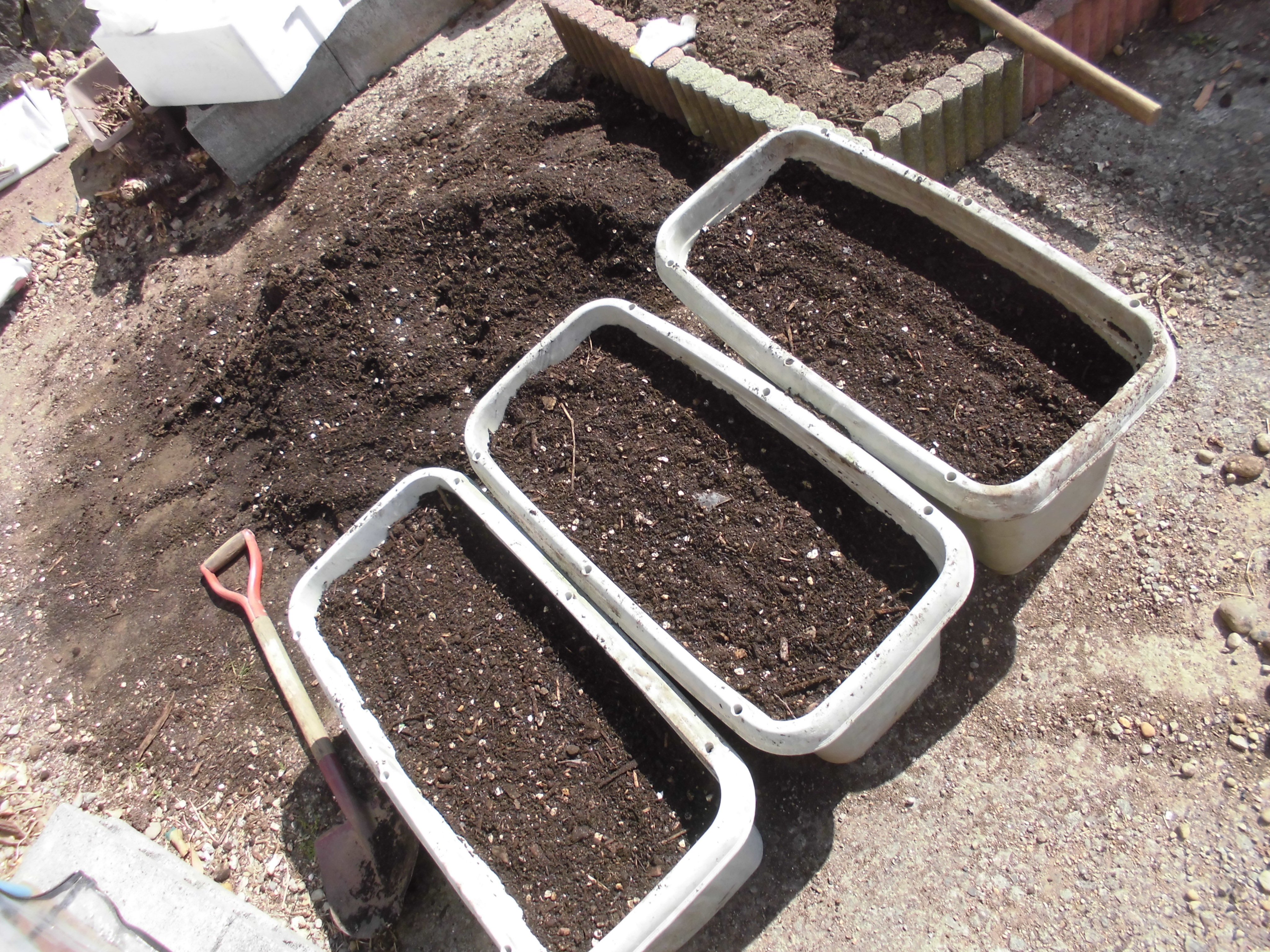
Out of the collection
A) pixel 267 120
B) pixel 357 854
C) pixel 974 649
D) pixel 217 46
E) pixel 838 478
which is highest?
pixel 217 46

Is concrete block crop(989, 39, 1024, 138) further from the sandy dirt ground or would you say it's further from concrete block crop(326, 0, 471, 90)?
concrete block crop(326, 0, 471, 90)

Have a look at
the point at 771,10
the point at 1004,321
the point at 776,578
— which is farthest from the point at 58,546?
the point at 771,10

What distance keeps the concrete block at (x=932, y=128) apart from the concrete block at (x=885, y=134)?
11 cm

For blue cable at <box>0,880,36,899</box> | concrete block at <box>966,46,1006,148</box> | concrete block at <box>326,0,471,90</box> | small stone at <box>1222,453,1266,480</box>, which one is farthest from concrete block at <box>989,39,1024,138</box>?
blue cable at <box>0,880,36,899</box>

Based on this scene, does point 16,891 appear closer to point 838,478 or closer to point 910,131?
point 838,478

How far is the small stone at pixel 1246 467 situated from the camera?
212 cm

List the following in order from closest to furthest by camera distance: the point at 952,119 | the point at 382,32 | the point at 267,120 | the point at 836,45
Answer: the point at 952,119, the point at 836,45, the point at 267,120, the point at 382,32

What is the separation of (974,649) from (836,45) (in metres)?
2.63

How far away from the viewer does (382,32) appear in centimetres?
391

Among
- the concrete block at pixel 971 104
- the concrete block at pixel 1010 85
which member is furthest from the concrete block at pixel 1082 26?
the concrete block at pixel 971 104

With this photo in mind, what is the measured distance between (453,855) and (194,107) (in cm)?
386

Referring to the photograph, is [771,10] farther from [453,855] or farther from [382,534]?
[453,855]

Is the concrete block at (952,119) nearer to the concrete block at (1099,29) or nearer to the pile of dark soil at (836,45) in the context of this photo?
the pile of dark soil at (836,45)

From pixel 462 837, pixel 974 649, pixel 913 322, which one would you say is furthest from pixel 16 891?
pixel 913 322
